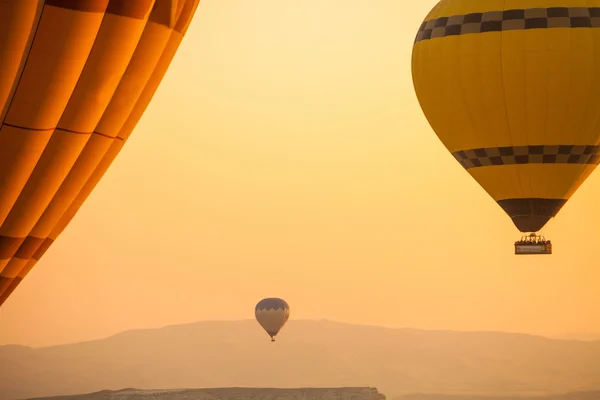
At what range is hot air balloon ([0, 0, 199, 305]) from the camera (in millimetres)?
15680

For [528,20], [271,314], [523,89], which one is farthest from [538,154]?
[271,314]

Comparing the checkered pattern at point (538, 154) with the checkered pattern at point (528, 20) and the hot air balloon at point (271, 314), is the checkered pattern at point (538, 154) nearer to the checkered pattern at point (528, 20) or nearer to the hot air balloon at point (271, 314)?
the checkered pattern at point (528, 20)

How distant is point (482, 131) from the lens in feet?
113

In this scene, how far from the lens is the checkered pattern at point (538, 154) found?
34469mm

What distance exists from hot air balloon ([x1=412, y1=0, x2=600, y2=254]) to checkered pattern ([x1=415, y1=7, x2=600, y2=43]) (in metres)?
0.02

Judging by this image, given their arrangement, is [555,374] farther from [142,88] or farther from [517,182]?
[142,88]

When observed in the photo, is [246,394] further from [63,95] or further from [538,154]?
[63,95]

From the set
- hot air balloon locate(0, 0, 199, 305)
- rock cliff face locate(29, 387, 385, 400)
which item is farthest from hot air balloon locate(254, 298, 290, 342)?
hot air balloon locate(0, 0, 199, 305)

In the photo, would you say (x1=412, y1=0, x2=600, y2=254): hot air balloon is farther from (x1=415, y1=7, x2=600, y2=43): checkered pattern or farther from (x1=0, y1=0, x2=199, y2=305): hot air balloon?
(x1=0, y1=0, x2=199, y2=305): hot air balloon

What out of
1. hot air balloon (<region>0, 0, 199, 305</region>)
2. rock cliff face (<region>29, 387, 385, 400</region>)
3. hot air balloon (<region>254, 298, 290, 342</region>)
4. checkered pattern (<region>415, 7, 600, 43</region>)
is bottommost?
rock cliff face (<region>29, 387, 385, 400</region>)

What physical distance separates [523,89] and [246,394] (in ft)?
177

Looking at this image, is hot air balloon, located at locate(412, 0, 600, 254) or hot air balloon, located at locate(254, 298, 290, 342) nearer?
hot air balloon, located at locate(412, 0, 600, 254)

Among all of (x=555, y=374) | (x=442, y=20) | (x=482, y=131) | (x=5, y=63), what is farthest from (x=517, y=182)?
(x=555, y=374)

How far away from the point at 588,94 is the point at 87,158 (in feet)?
63.0
